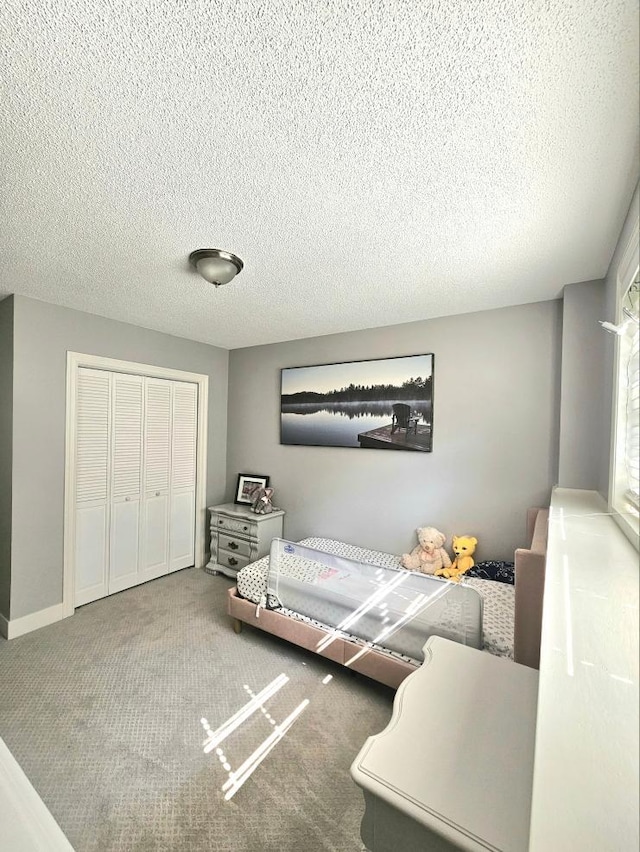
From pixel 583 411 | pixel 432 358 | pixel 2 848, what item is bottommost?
pixel 2 848

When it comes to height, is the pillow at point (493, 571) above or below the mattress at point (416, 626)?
above

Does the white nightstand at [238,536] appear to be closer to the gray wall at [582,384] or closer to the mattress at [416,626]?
the mattress at [416,626]

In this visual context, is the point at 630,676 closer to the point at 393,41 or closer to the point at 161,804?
the point at 393,41

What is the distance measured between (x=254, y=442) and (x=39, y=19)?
337 cm

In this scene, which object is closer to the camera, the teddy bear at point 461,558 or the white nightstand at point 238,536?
the teddy bear at point 461,558

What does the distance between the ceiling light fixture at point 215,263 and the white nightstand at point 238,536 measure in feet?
7.48

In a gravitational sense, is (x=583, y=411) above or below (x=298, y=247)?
below

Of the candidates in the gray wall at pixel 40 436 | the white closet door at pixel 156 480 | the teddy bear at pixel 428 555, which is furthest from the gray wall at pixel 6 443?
the teddy bear at pixel 428 555

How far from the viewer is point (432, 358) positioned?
2910 millimetres

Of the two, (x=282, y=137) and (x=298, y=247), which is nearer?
(x=282, y=137)

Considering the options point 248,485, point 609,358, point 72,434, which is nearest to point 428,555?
point 609,358

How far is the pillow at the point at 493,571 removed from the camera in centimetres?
244

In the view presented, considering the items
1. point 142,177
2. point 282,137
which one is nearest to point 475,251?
point 282,137

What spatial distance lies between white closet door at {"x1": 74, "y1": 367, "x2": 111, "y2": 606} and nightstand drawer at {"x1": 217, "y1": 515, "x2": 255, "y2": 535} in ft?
3.35
